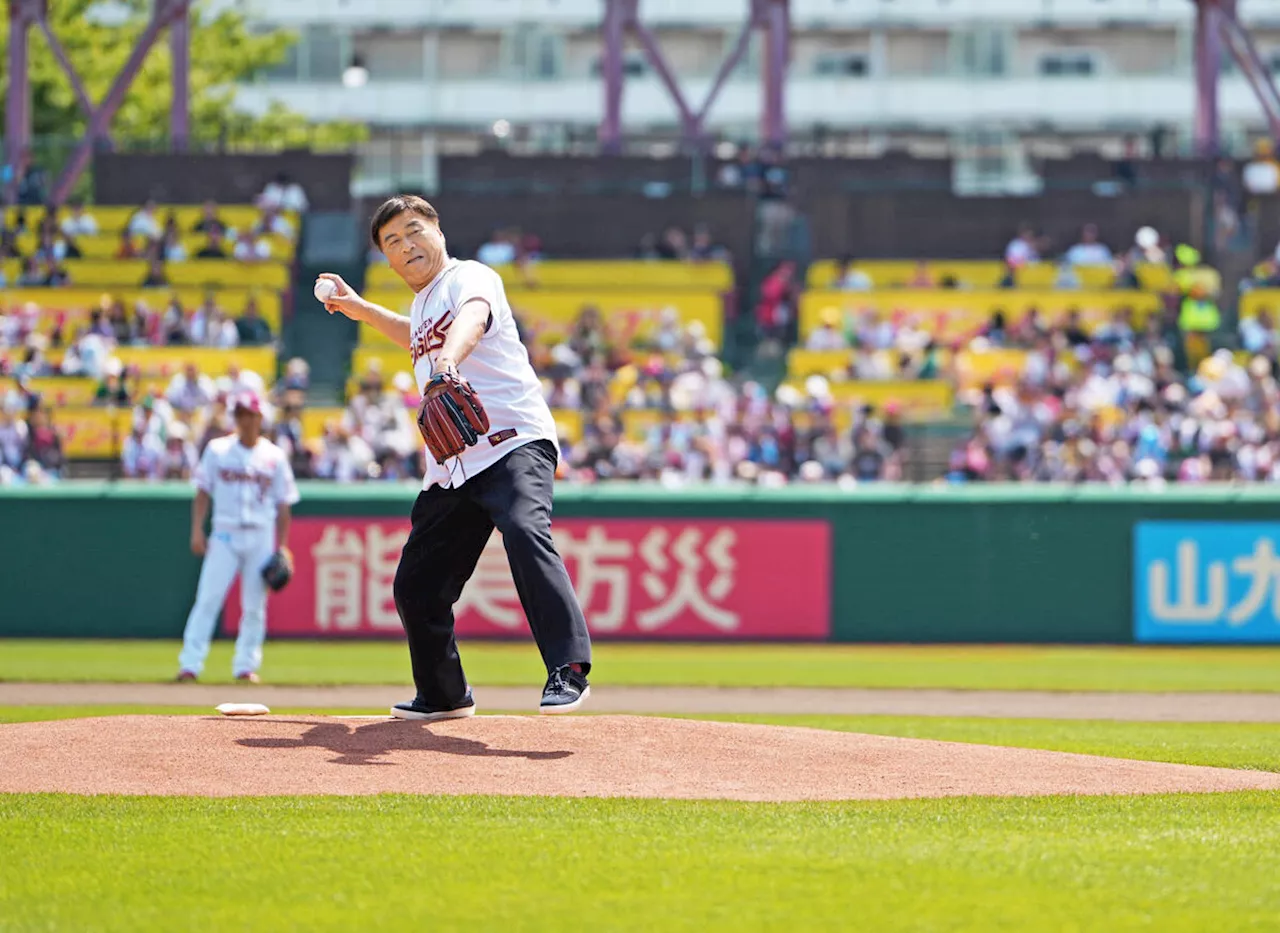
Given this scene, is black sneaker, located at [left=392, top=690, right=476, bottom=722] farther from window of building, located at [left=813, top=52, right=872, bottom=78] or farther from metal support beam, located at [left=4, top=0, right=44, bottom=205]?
window of building, located at [left=813, top=52, right=872, bottom=78]

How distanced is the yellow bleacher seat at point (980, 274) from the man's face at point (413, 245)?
19.9 m

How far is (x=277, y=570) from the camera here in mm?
13508

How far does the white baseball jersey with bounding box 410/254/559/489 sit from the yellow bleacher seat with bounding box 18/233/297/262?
21235mm

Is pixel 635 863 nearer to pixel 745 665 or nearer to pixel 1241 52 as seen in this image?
pixel 745 665

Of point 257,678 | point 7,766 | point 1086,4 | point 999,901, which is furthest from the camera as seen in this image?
point 1086,4

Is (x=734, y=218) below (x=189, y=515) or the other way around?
the other way around

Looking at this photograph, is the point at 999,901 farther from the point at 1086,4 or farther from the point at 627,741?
the point at 1086,4

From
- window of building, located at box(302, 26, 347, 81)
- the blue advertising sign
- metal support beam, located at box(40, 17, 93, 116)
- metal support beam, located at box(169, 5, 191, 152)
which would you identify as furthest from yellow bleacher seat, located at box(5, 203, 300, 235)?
window of building, located at box(302, 26, 347, 81)

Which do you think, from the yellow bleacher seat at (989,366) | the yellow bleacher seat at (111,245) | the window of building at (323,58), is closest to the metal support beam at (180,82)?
the yellow bleacher seat at (111,245)

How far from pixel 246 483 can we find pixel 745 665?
5015 millimetres

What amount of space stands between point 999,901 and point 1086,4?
63.0 meters

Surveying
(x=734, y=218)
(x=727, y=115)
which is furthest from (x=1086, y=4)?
(x=734, y=218)

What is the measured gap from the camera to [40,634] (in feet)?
61.3

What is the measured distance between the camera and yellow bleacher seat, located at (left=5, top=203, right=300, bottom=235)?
2897 cm
